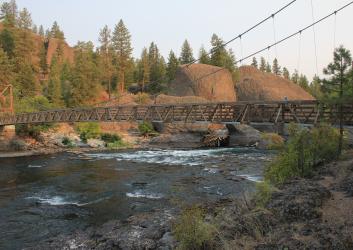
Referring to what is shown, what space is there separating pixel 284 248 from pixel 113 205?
30.1 ft

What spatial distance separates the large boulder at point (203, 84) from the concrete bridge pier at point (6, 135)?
88.8 feet

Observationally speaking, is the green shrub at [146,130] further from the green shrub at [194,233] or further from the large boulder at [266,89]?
the green shrub at [194,233]

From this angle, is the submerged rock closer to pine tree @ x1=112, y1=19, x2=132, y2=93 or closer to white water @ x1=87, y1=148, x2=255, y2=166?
white water @ x1=87, y1=148, x2=255, y2=166

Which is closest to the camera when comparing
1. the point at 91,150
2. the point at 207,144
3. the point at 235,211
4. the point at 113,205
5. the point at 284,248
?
the point at 284,248

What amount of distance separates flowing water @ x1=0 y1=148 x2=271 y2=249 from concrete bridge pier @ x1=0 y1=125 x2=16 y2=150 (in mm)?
7680

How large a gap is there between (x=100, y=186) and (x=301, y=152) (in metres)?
9.97

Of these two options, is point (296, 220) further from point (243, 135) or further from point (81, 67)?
point (81, 67)

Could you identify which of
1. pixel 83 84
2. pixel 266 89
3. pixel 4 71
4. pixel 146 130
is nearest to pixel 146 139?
pixel 146 130

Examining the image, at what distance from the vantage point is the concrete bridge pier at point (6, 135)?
3693 cm

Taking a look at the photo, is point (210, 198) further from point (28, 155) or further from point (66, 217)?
point (28, 155)

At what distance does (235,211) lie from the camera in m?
11.7

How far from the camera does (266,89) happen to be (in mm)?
57312

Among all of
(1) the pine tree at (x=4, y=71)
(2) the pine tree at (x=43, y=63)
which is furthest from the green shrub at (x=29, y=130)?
(2) the pine tree at (x=43, y=63)

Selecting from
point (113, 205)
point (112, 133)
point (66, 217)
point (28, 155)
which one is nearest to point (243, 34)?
point (113, 205)
